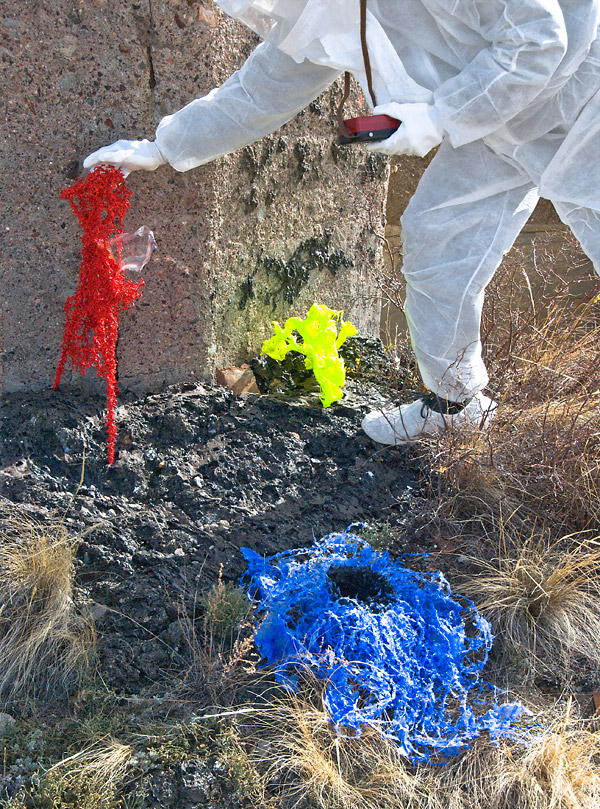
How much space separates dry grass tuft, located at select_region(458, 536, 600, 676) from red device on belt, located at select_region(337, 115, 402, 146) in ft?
3.75

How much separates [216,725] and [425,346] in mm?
1304

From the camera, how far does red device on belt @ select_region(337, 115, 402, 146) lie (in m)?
2.03

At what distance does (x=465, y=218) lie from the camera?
7.54 feet

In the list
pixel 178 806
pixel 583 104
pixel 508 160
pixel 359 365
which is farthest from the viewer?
pixel 359 365

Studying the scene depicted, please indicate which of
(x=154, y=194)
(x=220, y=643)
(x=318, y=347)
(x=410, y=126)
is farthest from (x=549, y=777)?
(x=154, y=194)

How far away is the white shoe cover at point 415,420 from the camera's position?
2.54m

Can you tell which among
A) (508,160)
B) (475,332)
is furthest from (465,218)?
(475,332)

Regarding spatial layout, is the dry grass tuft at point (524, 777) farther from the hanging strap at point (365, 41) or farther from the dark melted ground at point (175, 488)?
the hanging strap at point (365, 41)

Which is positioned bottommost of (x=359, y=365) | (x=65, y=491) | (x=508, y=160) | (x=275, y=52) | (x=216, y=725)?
(x=216, y=725)

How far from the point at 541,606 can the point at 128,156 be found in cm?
174

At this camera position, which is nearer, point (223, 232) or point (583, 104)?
point (583, 104)

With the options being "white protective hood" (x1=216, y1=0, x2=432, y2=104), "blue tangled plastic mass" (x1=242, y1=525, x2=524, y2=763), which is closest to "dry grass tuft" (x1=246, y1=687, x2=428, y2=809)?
"blue tangled plastic mass" (x1=242, y1=525, x2=524, y2=763)

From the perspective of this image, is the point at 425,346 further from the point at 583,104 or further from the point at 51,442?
the point at 51,442

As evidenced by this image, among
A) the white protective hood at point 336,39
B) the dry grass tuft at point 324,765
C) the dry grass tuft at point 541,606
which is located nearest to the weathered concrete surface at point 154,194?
the white protective hood at point 336,39
